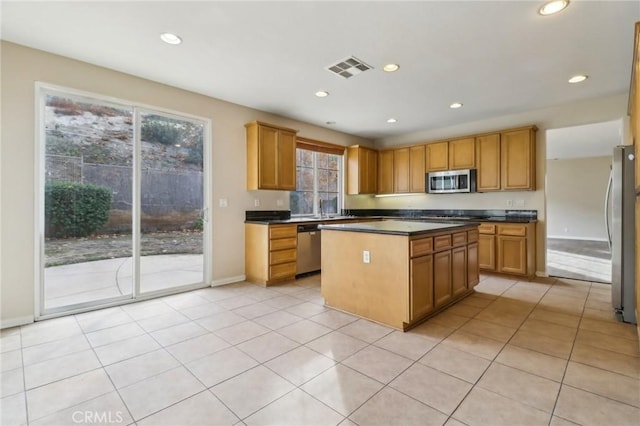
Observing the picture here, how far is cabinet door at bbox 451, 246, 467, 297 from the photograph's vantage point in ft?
10.7

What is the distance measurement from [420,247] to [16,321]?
3.82 metres

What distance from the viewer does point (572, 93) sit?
13.1 feet

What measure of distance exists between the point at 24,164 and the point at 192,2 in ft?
7.38

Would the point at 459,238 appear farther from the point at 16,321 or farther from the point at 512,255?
the point at 16,321

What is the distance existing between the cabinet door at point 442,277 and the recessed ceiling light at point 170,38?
123 inches

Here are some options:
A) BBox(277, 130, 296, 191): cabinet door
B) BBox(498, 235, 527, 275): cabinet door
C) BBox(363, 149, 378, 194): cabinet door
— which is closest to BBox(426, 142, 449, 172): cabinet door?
BBox(363, 149, 378, 194): cabinet door

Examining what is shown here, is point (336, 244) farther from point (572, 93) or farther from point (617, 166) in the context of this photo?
point (572, 93)

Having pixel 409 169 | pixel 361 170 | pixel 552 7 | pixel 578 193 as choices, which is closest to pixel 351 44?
pixel 552 7

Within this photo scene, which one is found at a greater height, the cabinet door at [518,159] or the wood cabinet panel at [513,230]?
the cabinet door at [518,159]

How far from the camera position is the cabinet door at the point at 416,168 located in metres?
5.81

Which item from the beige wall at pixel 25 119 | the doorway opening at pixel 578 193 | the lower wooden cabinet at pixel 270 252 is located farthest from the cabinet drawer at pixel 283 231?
the doorway opening at pixel 578 193

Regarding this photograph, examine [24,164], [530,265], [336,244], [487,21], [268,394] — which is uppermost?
[487,21]

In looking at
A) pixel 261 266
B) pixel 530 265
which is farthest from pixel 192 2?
pixel 530 265

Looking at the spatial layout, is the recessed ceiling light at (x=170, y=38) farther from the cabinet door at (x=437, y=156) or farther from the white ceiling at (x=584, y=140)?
the white ceiling at (x=584, y=140)
